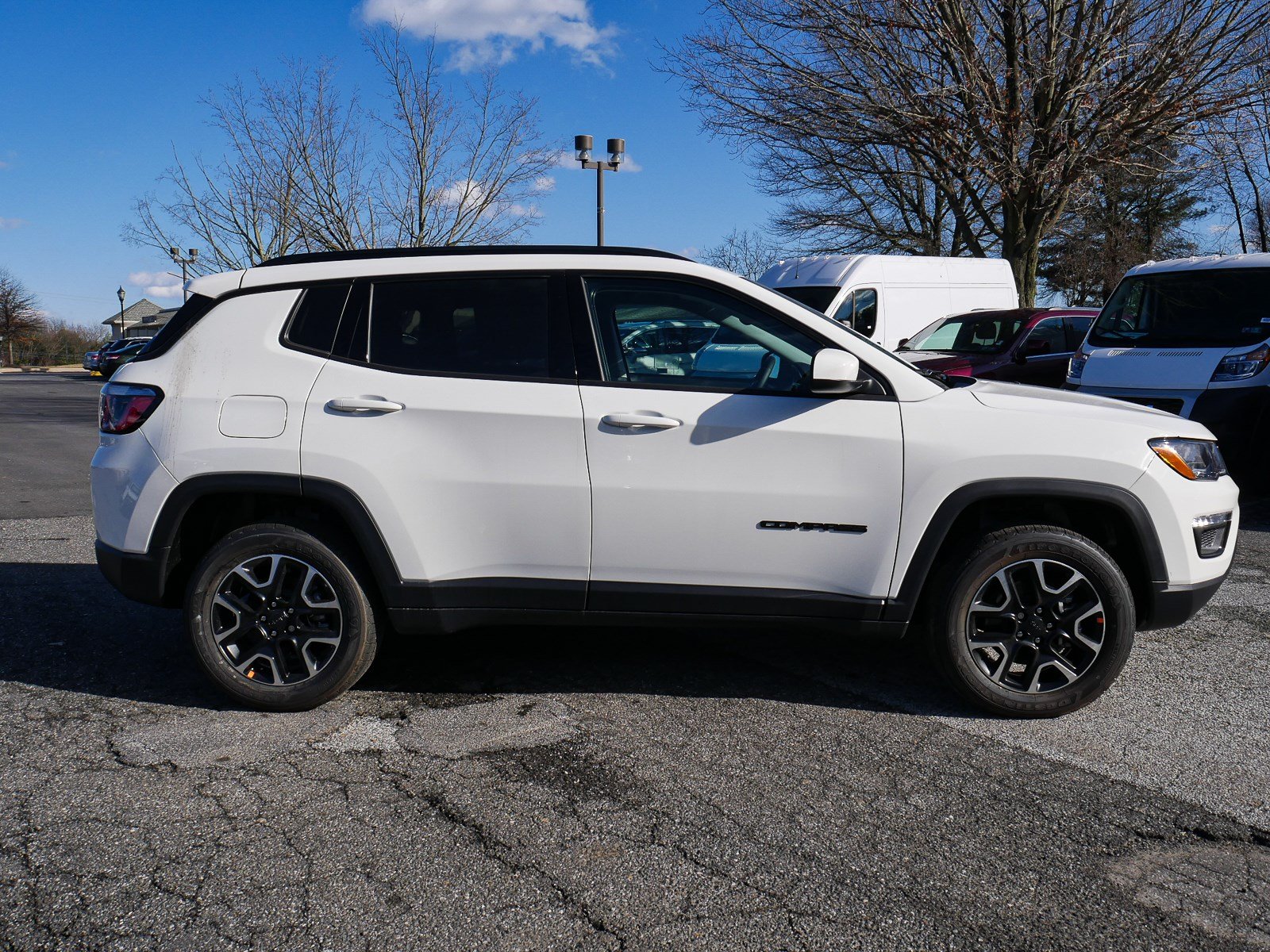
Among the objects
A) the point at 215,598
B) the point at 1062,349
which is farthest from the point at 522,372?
the point at 1062,349

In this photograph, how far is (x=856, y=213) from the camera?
107 ft

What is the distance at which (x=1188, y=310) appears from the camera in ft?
30.9

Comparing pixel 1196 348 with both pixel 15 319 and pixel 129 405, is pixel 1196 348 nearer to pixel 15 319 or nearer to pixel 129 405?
pixel 129 405

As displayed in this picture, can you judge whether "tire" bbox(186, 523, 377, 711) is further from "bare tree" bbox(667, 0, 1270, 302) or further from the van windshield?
"bare tree" bbox(667, 0, 1270, 302)

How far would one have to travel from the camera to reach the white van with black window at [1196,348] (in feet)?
27.9

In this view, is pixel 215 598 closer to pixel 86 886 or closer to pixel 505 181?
pixel 86 886

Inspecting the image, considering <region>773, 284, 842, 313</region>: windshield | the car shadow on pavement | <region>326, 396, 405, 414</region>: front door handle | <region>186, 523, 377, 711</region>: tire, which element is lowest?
the car shadow on pavement

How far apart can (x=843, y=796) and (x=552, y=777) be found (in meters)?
0.94

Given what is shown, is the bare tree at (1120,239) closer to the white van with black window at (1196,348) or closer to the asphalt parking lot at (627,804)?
the white van with black window at (1196,348)

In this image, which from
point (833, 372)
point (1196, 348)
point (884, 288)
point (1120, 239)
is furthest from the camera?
point (1120, 239)

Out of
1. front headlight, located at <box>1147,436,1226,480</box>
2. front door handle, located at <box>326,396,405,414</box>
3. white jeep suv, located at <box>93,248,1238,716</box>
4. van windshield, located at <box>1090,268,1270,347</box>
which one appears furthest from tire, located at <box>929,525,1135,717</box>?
van windshield, located at <box>1090,268,1270,347</box>

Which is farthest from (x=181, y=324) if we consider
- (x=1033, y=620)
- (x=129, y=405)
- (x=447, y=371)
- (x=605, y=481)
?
(x=1033, y=620)

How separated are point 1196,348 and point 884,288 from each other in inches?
247

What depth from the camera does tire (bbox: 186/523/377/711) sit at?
3990 millimetres
